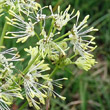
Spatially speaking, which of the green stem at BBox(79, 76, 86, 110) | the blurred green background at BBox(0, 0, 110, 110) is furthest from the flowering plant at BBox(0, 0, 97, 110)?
the green stem at BBox(79, 76, 86, 110)

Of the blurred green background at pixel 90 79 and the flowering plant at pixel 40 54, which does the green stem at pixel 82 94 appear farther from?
the flowering plant at pixel 40 54

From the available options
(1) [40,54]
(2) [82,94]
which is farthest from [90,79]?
(1) [40,54]

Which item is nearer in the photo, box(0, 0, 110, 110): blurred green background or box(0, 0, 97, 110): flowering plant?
box(0, 0, 97, 110): flowering plant

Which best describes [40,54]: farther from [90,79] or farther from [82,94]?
[90,79]

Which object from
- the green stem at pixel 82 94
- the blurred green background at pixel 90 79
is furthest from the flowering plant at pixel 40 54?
the green stem at pixel 82 94

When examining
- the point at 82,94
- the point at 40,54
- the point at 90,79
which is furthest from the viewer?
the point at 90,79

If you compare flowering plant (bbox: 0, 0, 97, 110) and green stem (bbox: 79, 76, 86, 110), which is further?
green stem (bbox: 79, 76, 86, 110)

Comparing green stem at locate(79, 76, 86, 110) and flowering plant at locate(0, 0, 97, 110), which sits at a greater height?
flowering plant at locate(0, 0, 97, 110)

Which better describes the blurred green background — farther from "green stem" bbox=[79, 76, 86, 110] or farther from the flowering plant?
the flowering plant
